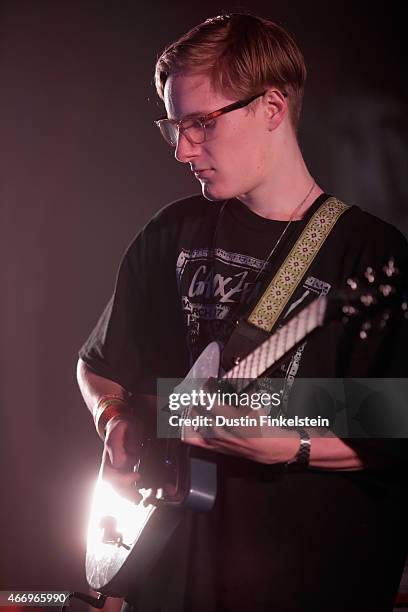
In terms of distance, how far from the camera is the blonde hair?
129 cm

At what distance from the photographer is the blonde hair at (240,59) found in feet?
4.23

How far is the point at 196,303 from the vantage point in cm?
137

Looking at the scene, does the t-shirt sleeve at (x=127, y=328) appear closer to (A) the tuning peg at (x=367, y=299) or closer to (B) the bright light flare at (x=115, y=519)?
(B) the bright light flare at (x=115, y=519)

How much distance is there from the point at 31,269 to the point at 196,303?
1189mm

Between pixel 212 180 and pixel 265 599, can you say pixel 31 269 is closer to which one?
pixel 212 180

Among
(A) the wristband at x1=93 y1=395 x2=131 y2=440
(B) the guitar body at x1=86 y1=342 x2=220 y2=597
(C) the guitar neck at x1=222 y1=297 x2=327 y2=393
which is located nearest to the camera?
(C) the guitar neck at x1=222 y1=297 x2=327 y2=393

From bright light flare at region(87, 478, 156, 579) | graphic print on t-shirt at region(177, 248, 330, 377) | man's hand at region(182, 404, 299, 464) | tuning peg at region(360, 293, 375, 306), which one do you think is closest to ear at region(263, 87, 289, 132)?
graphic print on t-shirt at region(177, 248, 330, 377)

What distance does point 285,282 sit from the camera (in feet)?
4.11

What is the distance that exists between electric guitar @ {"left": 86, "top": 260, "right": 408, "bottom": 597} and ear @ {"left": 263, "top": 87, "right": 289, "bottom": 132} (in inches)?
15.5

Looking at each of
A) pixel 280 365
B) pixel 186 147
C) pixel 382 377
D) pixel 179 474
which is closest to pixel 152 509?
pixel 179 474

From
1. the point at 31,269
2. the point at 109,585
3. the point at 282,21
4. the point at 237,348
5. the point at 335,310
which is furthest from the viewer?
the point at 31,269

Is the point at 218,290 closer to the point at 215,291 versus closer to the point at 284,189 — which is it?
the point at 215,291

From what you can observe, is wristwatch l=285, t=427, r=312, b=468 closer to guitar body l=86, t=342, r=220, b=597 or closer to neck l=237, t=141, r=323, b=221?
guitar body l=86, t=342, r=220, b=597

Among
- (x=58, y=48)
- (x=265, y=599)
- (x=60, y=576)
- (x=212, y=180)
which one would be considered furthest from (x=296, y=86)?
(x=60, y=576)
